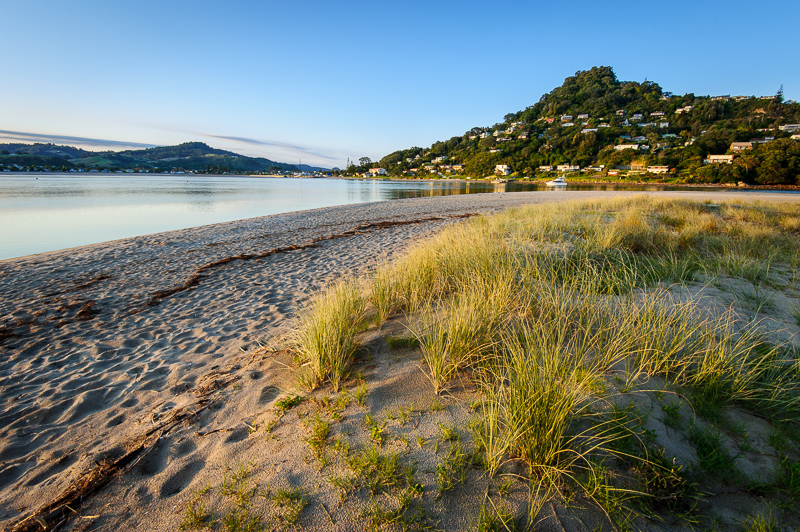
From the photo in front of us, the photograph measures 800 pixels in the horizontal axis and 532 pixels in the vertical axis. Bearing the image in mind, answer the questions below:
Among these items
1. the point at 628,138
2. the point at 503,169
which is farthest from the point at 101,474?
the point at 628,138

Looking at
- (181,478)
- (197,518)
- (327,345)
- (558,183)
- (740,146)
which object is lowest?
(181,478)

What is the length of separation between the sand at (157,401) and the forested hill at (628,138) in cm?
5911

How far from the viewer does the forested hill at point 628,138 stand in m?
45.5

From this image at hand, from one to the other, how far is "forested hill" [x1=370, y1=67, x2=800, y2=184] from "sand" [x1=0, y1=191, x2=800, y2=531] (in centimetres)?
5911

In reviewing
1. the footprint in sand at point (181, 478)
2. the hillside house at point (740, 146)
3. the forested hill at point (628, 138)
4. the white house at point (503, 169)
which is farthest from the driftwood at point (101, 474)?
A: the white house at point (503, 169)

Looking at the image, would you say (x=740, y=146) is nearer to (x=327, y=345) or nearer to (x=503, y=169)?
(x=503, y=169)

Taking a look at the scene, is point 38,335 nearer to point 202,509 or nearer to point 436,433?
point 202,509

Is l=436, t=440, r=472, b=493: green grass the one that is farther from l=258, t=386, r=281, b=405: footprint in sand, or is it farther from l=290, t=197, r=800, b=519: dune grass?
l=258, t=386, r=281, b=405: footprint in sand

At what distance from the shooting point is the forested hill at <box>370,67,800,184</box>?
149 ft

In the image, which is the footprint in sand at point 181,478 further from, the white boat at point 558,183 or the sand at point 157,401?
the white boat at point 558,183

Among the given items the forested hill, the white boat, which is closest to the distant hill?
the forested hill

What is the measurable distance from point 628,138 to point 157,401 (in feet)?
350

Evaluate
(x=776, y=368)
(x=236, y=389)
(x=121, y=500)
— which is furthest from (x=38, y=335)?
(x=776, y=368)

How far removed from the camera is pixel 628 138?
8162 cm
